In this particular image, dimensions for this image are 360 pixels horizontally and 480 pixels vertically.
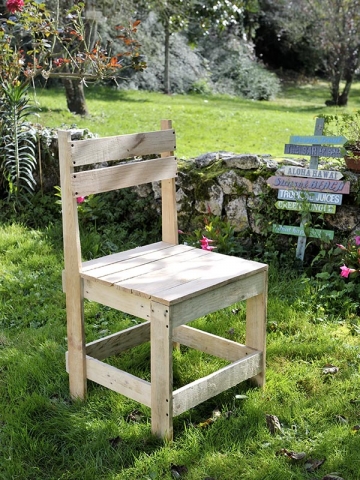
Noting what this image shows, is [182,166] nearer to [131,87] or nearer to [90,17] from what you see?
[90,17]

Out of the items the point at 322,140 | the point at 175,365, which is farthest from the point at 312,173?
the point at 175,365

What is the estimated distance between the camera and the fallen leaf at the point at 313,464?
2.53 metres

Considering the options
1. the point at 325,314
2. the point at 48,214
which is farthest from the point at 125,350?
the point at 48,214

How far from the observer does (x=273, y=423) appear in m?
2.80

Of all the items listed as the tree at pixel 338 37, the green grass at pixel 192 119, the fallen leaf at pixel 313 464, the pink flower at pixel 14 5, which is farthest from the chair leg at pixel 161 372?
the tree at pixel 338 37

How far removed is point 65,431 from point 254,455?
0.83 metres

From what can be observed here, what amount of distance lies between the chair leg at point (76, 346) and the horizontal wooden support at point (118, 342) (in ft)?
0.45

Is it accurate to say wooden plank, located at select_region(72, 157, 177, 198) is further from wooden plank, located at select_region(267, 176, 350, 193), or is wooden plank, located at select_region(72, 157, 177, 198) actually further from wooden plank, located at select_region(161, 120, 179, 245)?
wooden plank, located at select_region(267, 176, 350, 193)

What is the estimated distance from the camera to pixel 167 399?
2.62 metres

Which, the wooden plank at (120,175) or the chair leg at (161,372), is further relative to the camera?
the wooden plank at (120,175)

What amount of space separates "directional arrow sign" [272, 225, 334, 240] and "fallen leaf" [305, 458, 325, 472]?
2039 millimetres

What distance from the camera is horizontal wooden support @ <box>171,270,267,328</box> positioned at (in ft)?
8.45

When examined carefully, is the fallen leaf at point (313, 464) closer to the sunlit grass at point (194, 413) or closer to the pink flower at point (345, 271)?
the sunlit grass at point (194, 413)

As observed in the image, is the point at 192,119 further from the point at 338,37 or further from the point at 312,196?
the point at 338,37
